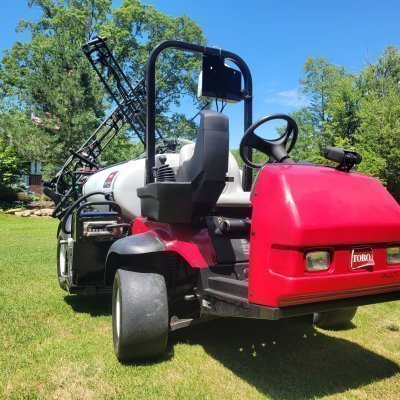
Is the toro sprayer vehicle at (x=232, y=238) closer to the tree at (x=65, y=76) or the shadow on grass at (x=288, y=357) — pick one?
the shadow on grass at (x=288, y=357)

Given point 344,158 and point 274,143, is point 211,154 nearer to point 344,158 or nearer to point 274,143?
point 274,143

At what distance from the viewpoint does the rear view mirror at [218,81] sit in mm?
3516

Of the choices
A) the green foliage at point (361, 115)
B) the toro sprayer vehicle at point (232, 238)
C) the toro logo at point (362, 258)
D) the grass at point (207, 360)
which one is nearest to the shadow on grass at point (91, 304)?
the grass at point (207, 360)

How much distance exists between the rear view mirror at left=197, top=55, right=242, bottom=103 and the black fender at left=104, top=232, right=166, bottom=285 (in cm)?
127

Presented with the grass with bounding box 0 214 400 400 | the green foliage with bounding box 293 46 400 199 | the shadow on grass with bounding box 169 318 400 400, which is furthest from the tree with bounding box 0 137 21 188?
the shadow on grass with bounding box 169 318 400 400

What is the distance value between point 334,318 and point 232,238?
1.36 metres

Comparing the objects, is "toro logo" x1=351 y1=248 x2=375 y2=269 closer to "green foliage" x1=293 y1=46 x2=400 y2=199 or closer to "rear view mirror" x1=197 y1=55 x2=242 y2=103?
"rear view mirror" x1=197 y1=55 x2=242 y2=103

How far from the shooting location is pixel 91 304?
484 centimetres

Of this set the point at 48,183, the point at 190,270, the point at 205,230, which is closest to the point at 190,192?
the point at 205,230

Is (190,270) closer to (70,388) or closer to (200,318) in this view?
(200,318)

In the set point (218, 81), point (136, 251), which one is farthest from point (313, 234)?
point (218, 81)

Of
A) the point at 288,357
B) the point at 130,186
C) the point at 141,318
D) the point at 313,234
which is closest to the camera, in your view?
the point at 313,234

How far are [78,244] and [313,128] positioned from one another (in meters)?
29.3

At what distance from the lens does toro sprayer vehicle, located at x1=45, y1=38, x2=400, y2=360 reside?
7.24 feet
